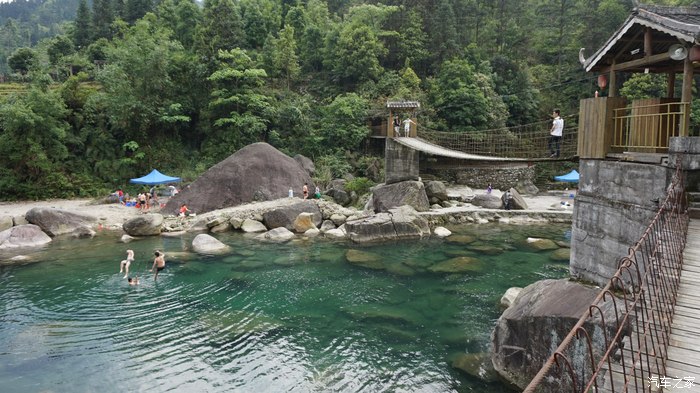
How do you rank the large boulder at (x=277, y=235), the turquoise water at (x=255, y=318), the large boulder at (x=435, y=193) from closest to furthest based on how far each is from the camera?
the turquoise water at (x=255, y=318) → the large boulder at (x=277, y=235) → the large boulder at (x=435, y=193)

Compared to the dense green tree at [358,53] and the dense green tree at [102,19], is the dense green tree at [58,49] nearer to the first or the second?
the dense green tree at [102,19]

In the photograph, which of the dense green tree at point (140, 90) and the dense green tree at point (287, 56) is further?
the dense green tree at point (287, 56)

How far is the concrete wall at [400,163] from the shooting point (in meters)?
18.7

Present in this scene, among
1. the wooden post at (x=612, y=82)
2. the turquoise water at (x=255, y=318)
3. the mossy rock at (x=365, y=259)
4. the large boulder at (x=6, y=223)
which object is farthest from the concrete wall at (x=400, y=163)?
the large boulder at (x=6, y=223)

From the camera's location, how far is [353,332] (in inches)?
345

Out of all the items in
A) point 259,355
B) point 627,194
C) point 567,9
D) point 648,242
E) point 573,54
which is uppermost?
point 567,9

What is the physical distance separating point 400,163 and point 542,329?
517 inches

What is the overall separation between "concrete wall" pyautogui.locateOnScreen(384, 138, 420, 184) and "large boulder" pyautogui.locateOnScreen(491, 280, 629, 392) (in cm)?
1184

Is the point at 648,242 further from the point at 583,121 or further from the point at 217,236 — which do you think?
the point at 217,236

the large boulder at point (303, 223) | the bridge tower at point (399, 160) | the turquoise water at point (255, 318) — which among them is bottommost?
the turquoise water at point (255, 318)

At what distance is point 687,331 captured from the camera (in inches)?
138

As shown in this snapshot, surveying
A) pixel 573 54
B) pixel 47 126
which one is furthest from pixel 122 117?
pixel 573 54

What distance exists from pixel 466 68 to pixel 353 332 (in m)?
21.2

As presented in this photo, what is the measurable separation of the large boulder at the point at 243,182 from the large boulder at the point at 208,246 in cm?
414
